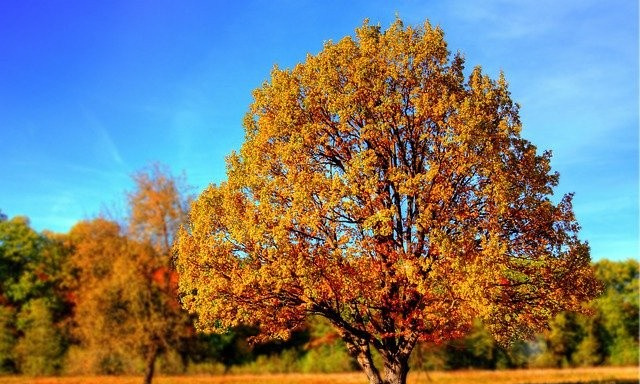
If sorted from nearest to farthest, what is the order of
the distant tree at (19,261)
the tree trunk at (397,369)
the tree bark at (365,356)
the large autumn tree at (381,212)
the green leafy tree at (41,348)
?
1. the large autumn tree at (381,212)
2. the tree trunk at (397,369)
3. the tree bark at (365,356)
4. the green leafy tree at (41,348)
5. the distant tree at (19,261)

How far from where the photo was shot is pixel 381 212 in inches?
870

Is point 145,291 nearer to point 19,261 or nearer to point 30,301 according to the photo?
point 30,301

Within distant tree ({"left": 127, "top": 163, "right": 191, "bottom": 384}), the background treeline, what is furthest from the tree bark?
distant tree ({"left": 127, "top": 163, "right": 191, "bottom": 384})

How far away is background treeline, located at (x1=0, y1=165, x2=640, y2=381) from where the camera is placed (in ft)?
141

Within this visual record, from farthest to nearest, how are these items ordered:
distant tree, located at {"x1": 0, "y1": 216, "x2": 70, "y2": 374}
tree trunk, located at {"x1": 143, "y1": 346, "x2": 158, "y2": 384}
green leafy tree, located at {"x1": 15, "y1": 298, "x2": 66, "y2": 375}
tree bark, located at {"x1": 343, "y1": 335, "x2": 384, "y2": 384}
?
distant tree, located at {"x1": 0, "y1": 216, "x2": 70, "y2": 374} → green leafy tree, located at {"x1": 15, "y1": 298, "x2": 66, "y2": 375} → tree trunk, located at {"x1": 143, "y1": 346, "x2": 158, "y2": 384} → tree bark, located at {"x1": 343, "y1": 335, "x2": 384, "y2": 384}

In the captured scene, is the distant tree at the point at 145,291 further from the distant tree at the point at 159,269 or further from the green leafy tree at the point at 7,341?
the green leafy tree at the point at 7,341

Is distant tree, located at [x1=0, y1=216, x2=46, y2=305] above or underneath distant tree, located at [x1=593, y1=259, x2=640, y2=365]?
above

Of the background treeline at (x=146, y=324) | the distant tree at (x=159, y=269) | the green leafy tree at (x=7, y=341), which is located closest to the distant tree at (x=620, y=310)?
the background treeline at (x=146, y=324)

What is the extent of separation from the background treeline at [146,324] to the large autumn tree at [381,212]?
4.48m

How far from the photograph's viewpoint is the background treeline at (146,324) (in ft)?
141

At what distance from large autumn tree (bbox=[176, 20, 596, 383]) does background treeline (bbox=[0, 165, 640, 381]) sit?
448cm

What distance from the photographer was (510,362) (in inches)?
2835

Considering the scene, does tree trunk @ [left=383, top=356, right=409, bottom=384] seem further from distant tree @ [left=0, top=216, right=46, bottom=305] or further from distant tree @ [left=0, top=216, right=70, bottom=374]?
distant tree @ [left=0, top=216, right=46, bottom=305]

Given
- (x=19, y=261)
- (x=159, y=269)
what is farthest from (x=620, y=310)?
(x=19, y=261)
